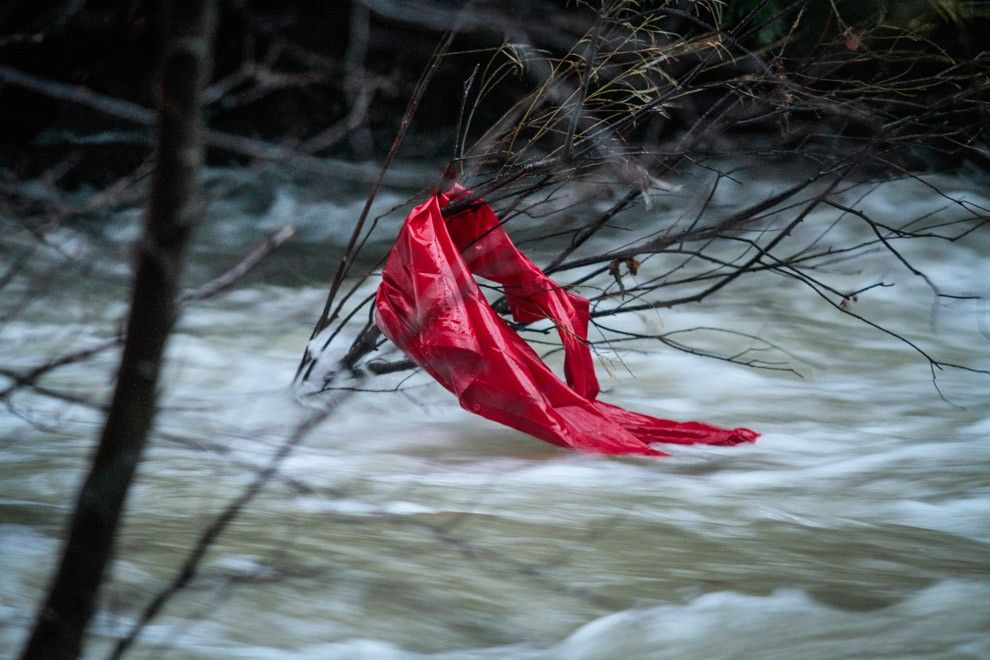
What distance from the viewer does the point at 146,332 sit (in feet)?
4.56

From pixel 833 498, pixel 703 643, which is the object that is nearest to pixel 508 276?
pixel 833 498

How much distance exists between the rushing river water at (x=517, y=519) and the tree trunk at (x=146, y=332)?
0.45 feet

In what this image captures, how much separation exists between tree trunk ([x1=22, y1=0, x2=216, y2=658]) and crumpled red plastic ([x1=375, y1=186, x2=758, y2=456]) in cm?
206

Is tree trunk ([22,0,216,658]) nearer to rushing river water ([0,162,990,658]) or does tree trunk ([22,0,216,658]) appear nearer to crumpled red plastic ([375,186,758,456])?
rushing river water ([0,162,990,658])

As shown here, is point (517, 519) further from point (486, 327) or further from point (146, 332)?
point (146, 332)

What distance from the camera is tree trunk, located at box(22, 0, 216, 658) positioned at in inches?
52.1

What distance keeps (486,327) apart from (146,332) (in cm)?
243

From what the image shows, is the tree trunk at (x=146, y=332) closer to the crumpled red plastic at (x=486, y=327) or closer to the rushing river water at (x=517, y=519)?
the rushing river water at (x=517, y=519)

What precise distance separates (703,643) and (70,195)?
392 inches

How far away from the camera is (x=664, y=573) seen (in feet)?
9.98

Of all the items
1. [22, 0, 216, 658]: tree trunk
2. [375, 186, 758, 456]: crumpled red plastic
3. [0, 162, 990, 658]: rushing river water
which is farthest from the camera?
[375, 186, 758, 456]: crumpled red plastic

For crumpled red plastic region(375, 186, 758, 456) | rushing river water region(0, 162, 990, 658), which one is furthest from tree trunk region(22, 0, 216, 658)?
crumpled red plastic region(375, 186, 758, 456)

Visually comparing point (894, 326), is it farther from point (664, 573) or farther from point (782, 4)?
point (664, 573)

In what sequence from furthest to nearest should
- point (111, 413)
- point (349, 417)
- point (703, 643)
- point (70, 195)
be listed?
point (70, 195)
point (349, 417)
point (703, 643)
point (111, 413)
